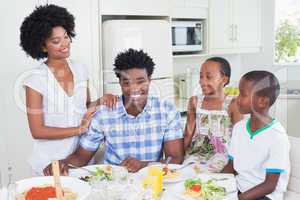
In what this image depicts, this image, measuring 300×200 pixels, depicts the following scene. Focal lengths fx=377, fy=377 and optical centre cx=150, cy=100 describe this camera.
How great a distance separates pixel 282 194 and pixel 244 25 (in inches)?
93.1

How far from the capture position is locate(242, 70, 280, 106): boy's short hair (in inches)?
52.4

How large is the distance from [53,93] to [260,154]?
903mm

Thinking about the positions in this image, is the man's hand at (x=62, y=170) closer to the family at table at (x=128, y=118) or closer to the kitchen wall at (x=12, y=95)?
the family at table at (x=128, y=118)

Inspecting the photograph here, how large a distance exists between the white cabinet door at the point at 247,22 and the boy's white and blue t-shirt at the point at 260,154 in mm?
2125

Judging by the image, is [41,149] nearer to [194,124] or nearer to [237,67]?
[194,124]

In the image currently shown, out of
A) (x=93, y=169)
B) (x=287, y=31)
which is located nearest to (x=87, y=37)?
(x=93, y=169)

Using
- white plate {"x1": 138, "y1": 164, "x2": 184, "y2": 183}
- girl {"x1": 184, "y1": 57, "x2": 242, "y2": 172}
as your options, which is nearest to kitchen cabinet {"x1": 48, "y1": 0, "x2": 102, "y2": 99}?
girl {"x1": 184, "y1": 57, "x2": 242, "y2": 172}

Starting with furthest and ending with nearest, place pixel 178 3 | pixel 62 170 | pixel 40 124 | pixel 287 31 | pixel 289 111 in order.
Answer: pixel 287 31, pixel 289 111, pixel 178 3, pixel 40 124, pixel 62 170

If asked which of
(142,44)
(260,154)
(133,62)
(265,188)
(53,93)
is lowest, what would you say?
(265,188)

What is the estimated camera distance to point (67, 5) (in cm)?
238

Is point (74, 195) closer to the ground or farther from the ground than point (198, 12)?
closer to the ground

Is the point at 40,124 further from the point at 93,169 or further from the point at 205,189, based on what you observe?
the point at 205,189

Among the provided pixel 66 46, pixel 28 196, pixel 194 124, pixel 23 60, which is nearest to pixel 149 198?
pixel 28 196

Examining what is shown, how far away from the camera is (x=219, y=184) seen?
1253 mm
